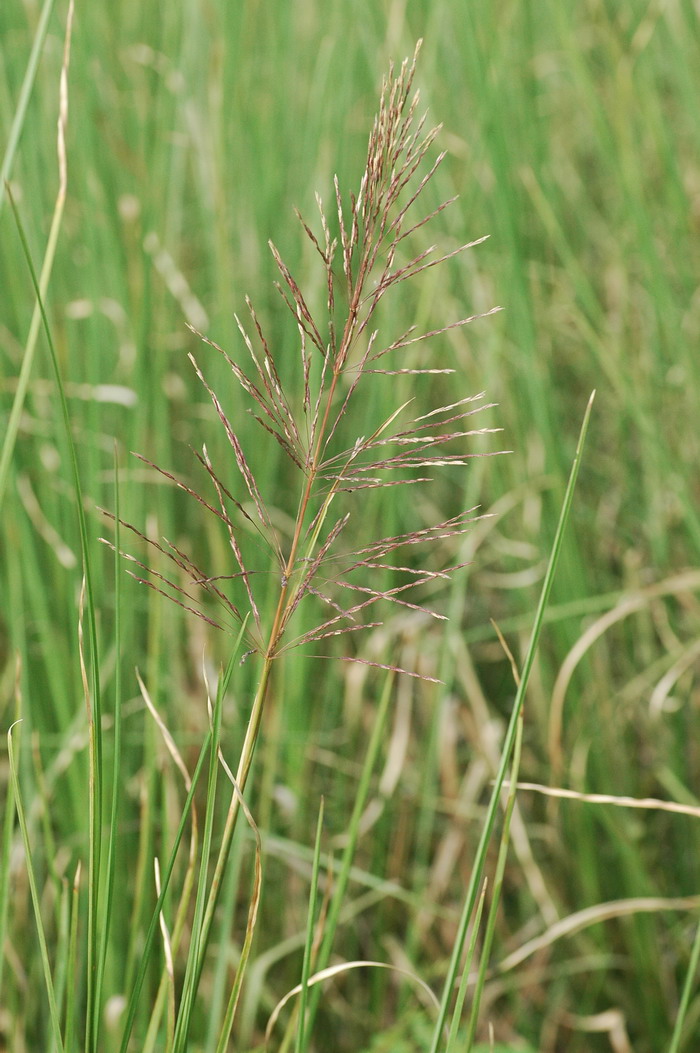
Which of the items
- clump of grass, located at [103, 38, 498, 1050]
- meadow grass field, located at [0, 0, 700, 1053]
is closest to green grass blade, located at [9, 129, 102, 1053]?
clump of grass, located at [103, 38, 498, 1050]

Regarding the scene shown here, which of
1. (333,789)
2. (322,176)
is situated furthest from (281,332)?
(333,789)

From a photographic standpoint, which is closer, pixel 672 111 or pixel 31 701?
pixel 31 701

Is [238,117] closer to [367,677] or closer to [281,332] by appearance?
[281,332]

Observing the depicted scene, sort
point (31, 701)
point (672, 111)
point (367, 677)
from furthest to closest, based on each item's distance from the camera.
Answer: point (672, 111) < point (367, 677) < point (31, 701)

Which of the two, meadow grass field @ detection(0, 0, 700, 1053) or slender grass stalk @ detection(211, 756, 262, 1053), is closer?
slender grass stalk @ detection(211, 756, 262, 1053)

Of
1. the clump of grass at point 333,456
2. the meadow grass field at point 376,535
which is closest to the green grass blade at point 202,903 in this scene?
the clump of grass at point 333,456

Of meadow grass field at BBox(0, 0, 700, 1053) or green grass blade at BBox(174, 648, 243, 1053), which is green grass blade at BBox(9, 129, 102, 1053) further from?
meadow grass field at BBox(0, 0, 700, 1053)
